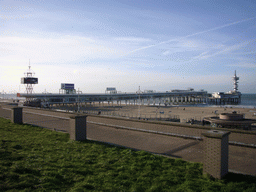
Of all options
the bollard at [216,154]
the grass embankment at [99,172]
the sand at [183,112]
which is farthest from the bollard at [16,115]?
the sand at [183,112]

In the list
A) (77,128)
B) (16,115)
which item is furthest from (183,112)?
(77,128)

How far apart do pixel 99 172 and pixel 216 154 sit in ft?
12.8

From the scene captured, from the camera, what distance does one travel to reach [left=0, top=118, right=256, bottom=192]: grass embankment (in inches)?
214

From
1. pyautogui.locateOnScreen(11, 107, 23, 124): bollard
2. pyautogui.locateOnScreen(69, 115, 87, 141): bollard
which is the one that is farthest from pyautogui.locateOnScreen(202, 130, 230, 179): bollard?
pyautogui.locateOnScreen(11, 107, 23, 124): bollard

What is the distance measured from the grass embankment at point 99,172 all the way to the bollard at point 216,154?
0.28 meters

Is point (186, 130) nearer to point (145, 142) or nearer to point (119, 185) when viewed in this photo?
point (145, 142)

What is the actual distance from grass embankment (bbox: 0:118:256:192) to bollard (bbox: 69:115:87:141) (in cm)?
190

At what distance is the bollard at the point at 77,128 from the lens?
10.6m

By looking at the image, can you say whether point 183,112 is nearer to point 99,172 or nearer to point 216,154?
point 216,154

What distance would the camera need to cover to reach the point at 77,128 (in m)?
10.8

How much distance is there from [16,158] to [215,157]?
701cm

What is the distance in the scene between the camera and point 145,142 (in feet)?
36.4

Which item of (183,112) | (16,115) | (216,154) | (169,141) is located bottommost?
(183,112)

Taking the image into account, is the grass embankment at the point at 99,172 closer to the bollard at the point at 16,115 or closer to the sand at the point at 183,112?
the bollard at the point at 16,115
